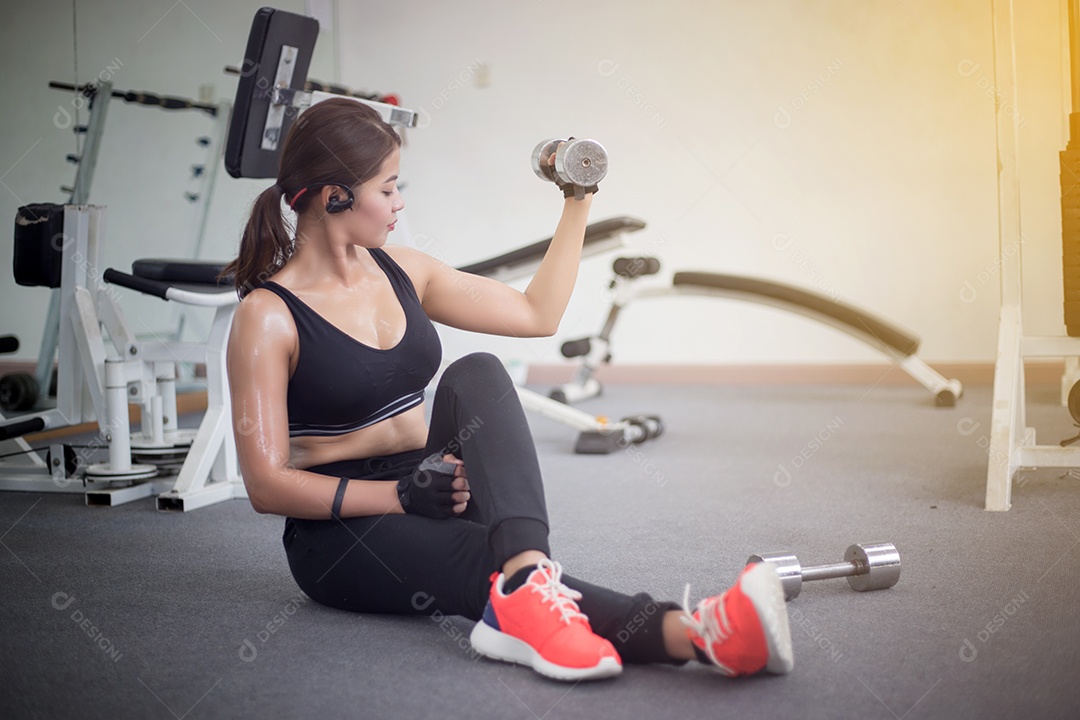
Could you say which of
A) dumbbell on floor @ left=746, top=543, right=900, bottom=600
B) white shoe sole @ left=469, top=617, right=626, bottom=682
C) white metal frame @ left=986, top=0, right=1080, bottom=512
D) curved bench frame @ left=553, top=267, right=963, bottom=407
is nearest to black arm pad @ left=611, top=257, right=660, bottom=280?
curved bench frame @ left=553, top=267, right=963, bottom=407

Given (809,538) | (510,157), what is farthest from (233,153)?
(510,157)

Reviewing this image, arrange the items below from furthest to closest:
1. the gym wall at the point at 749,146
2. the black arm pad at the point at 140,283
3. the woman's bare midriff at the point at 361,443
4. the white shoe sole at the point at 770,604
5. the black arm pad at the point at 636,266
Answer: the gym wall at the point at 749,146
the black arm pad at the point at 636,266
the black arm pad at the point at 140,283
the woman's bare midriff at the point at 361,443
the white shoe sole at the point at 770,604

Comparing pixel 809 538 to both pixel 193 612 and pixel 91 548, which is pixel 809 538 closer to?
pixel 193 612

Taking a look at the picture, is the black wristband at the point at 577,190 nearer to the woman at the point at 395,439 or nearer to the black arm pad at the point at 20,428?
the woman at the point at 395,439

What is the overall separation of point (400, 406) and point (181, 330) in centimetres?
291

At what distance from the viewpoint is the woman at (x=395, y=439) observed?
4.03ft

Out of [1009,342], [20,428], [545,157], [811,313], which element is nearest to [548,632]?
[545,157]

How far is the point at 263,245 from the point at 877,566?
1132 mm

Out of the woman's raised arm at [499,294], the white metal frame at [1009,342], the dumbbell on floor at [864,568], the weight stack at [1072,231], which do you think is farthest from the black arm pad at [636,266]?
the dumbbell on floor at [864,568]

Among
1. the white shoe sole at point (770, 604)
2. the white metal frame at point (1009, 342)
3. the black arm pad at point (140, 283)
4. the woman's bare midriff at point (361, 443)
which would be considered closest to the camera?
the white shoe sole at point (770, 604)

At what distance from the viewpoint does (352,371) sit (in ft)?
4.72

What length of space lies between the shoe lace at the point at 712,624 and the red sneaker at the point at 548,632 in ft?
0.35

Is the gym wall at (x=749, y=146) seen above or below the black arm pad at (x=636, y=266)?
above

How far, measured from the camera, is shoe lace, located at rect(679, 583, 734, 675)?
1.15 metres
